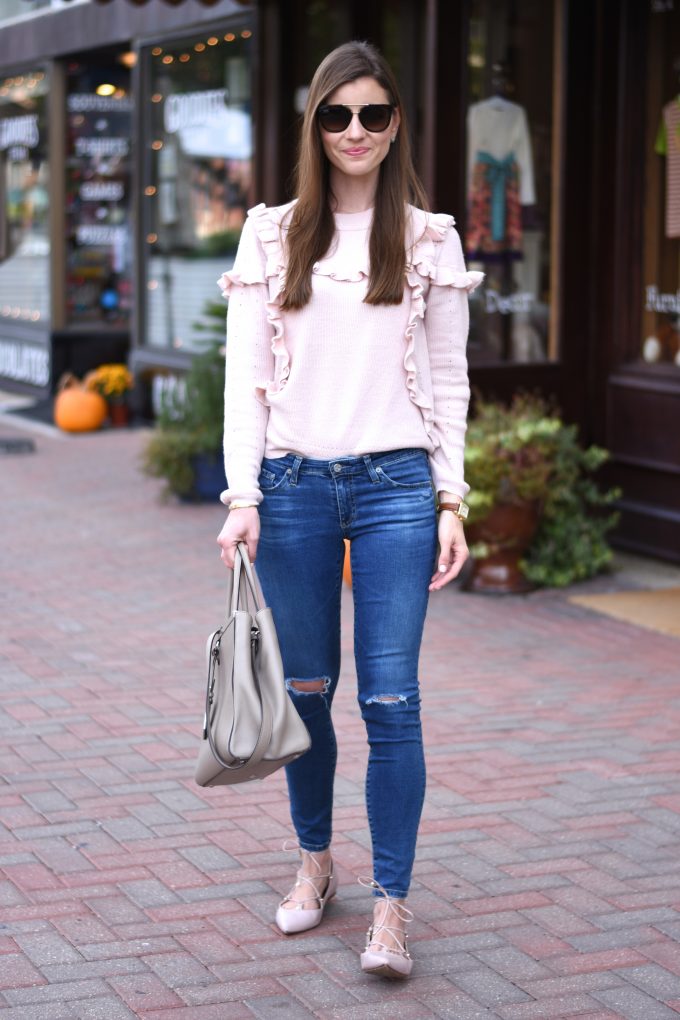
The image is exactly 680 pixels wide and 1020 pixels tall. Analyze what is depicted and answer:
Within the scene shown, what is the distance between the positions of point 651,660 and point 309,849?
290 centimetres

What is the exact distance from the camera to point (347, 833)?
4.34 meters

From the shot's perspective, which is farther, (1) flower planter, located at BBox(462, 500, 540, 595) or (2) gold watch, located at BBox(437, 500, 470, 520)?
(1) flower planter, located at BBox(462, 500, 540, 595)

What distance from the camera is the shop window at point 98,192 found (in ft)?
48.9

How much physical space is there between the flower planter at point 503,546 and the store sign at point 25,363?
8625mm

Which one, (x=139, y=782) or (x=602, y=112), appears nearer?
(x=139, y=782)

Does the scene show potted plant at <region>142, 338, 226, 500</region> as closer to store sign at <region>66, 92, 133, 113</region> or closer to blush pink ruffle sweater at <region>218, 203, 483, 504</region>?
store sign at <region>66, 92, 133, 113</region>

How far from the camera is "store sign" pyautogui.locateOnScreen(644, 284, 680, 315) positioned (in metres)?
8.20

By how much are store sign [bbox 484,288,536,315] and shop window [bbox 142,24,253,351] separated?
3.37 meters

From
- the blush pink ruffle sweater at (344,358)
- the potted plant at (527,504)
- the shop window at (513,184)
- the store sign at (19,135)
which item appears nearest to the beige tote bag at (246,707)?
the blush pink ruffle sweater at (344,358)

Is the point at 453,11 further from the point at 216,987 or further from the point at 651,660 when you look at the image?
the point at 216,987

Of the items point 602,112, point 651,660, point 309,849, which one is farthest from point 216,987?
point 602,112

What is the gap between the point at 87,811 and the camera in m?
4.47

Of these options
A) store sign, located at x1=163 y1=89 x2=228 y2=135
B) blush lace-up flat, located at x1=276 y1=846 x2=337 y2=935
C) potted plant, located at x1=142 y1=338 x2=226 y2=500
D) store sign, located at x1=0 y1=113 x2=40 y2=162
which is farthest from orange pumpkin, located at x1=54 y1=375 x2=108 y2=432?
blush lace-up flat, located at x1=276 y1=846 x2=337 y2=935

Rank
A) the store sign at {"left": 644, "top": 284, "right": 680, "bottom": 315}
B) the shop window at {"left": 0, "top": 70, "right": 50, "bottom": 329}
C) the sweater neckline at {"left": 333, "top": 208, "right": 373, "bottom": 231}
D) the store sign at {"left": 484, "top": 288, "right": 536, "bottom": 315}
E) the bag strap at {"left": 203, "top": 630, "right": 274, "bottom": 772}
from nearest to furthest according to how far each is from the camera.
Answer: the bag strap at {"left": 203, "top": 630, "right": 274, "bottom": 772}, the sweater neckline at {"left": 333, "top": 208, "right": 373, "bottom": 231}, the store sign at {"left": 644, "top": 284, "right": 680, "bottom": 315}, the store sign at {"left": 484, "top": 288, "right": 536, "bottom": 315}, the shop window at {"left": 0, "top": 70, "right": 50, "bottom": 329}
